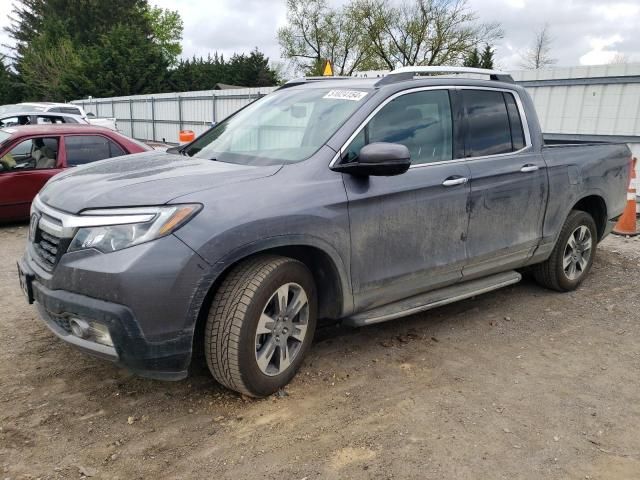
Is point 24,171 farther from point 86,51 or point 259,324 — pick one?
point 86,51

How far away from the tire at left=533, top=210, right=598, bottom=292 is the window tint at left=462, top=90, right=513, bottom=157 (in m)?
1.12

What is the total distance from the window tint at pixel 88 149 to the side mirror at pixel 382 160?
18.8 feet

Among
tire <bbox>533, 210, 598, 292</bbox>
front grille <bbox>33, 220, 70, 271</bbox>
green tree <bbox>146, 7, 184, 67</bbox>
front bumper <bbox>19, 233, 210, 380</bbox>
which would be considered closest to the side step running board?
tire <bbox>533, 210, 598, 292</bbox>

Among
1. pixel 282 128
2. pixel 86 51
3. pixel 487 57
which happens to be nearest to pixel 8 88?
pixel 86 51

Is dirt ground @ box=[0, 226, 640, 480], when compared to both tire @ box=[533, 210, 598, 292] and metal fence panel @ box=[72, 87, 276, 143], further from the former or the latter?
metal fence panel @ box=[72, 87, 276, 143]

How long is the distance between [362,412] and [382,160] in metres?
1.42

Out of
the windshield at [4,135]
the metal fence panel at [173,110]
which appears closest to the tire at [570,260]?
the windshield at [4,135]

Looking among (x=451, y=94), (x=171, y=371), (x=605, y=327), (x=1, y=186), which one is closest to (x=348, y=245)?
(x=171, y=371)

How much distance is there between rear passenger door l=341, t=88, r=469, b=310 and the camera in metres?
3.42

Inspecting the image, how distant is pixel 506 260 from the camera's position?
14.5 feet

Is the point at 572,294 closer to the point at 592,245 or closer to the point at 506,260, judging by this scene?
the point at 592,245

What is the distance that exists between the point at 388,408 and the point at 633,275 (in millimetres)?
4021

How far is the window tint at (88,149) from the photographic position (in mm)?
7801

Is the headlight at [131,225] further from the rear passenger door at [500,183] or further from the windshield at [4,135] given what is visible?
the windshield at [4,135]
